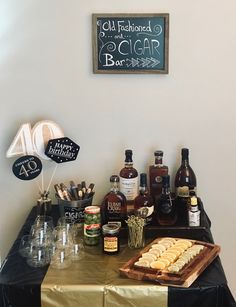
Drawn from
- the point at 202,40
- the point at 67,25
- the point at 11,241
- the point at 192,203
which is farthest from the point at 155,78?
the point at 11,241

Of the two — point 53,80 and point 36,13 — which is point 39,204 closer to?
point 53,80

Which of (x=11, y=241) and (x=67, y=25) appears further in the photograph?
(x=11, y=241)

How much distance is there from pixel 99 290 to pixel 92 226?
0.30m

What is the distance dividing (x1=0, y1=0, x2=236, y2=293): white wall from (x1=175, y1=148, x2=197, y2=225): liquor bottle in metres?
0.07

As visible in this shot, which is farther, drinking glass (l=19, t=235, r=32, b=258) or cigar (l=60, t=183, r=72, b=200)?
cigar (l=60, t=183, r=72, b=200)

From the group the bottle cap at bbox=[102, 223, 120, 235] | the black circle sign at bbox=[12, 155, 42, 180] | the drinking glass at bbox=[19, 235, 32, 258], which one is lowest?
the drinking glass at bbox=[19, 235, 32, 258]

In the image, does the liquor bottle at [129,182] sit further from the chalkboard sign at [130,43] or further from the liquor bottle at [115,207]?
the chalkboard sign at [130,43]

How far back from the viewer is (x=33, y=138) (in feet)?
6.19

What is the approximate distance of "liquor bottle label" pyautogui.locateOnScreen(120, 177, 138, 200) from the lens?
185 cm

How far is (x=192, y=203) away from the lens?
68.5 inches

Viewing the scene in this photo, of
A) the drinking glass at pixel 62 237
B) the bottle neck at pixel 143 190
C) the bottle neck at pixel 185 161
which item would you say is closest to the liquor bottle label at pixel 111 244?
the drinking glass at pixel 62 237

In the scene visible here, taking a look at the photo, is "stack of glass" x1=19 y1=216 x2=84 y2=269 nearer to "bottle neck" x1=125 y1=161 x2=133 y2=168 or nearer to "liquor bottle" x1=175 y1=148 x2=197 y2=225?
"bottle neck" x1=125 y1=161 x2=133 y2=168

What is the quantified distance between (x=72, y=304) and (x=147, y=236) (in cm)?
42

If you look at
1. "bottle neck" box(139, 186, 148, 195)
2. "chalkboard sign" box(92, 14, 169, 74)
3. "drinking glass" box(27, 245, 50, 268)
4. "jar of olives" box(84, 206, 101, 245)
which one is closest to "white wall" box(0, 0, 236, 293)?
"chalkboard sign" box(92, 14, 169, 74)
